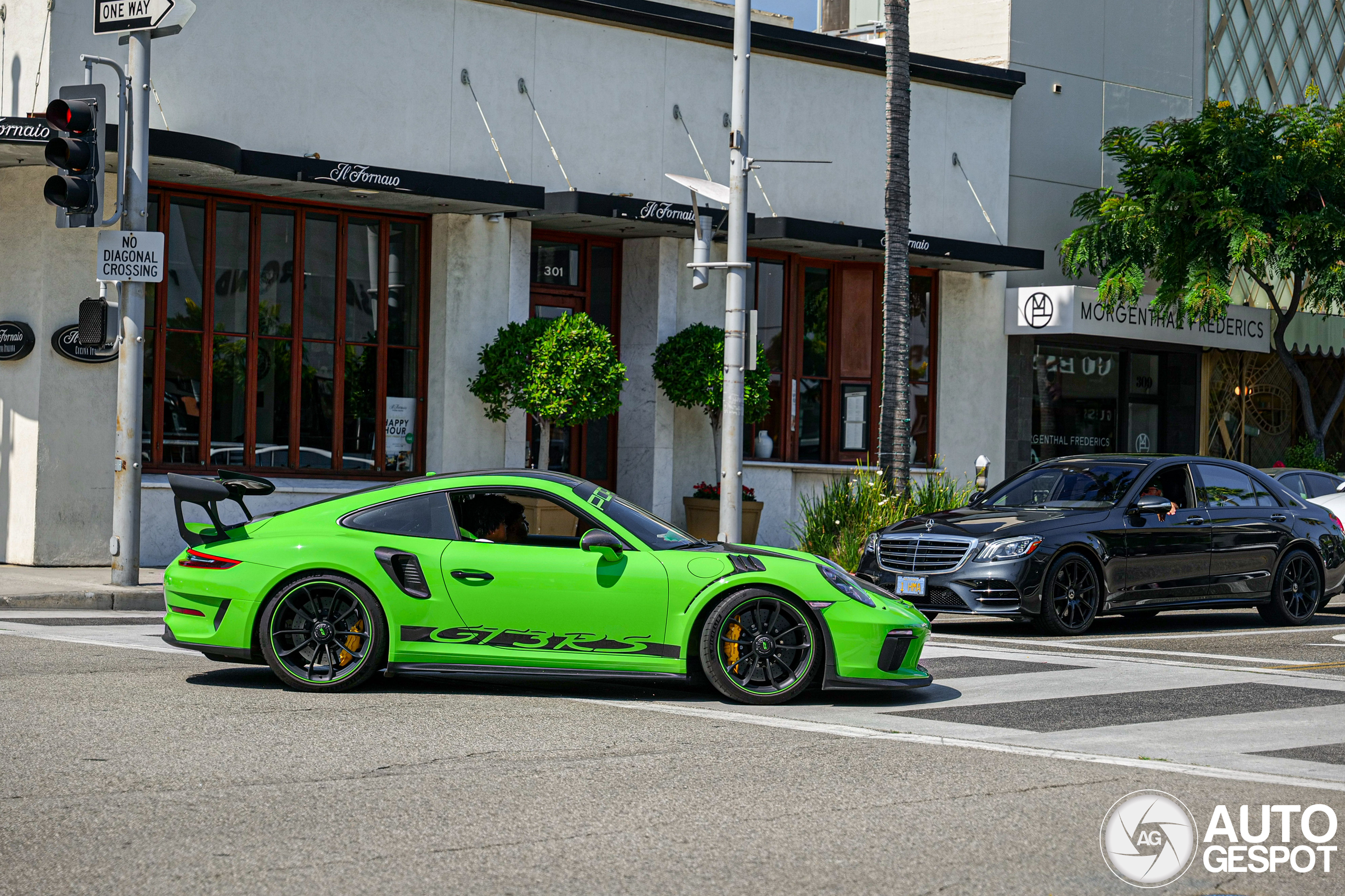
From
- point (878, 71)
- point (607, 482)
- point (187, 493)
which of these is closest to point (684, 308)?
point (607, 482)

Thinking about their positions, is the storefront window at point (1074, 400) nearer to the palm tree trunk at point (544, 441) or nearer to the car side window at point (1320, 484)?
the car side window at point (1320, 484)

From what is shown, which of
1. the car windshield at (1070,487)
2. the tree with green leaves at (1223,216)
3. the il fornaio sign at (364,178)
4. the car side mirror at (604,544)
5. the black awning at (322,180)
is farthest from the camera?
the tree with green leaves at (1223,216)

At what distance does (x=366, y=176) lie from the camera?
18.6 meters

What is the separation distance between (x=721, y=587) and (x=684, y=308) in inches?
544

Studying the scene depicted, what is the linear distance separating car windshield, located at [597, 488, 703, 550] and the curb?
6.95 m

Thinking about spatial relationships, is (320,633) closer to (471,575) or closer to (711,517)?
(471,575)

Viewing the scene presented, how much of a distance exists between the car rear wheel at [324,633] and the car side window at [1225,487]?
9063 millimetres

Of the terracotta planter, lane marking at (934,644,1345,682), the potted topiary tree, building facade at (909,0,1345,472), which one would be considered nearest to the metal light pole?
the potted topiary tree

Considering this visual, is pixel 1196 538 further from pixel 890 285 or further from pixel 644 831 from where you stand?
pixel 644 831

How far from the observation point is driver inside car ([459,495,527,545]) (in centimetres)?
980

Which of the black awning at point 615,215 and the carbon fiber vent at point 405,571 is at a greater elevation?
the black awning at point 615,215

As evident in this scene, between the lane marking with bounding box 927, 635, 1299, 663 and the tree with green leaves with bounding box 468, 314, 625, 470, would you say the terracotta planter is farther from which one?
the lane marking with bounding box 927, 635, 1299, 663

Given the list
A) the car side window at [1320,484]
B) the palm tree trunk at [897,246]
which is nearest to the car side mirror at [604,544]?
the palm tree trunk at [897,246]

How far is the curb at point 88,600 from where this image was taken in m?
14.6
